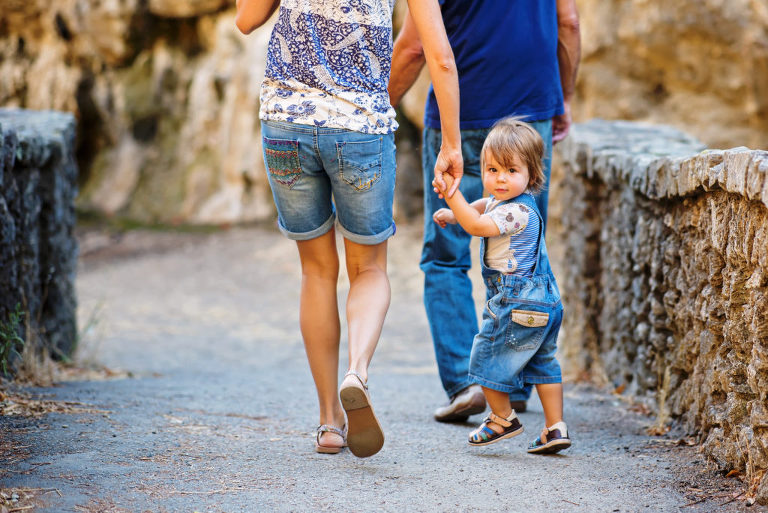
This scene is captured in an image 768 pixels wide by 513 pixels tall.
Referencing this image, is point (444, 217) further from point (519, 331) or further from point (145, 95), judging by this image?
point (145, 95)

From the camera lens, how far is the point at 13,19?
41.2 ft

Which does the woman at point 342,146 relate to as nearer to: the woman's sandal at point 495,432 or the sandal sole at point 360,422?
the sandal sole at point 360,422

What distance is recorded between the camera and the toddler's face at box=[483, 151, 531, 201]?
2688mm

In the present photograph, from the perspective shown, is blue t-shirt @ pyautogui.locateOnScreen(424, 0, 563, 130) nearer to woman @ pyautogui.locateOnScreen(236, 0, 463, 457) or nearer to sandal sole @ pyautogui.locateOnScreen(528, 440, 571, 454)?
woman @ pyautogui.locateOnScreen(236, 0, 463, 457)

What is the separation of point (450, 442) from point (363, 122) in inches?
45.4

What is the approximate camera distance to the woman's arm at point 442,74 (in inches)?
100

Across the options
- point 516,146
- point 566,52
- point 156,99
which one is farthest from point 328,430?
point 156,99

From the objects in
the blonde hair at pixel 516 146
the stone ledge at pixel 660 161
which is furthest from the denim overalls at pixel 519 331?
the stone ledge at pixel 660 161

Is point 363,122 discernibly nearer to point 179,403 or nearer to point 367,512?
point 367,512

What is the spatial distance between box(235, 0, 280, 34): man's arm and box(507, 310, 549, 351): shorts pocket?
1.18 m

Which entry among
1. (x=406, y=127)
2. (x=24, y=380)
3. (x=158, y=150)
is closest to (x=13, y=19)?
(x=158, y=150)

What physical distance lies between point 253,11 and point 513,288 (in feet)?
3.79

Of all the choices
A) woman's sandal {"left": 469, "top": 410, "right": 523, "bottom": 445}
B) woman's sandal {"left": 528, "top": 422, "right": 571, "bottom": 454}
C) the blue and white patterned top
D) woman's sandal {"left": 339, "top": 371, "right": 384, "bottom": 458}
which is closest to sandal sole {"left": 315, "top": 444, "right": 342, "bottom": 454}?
woman's sandal {"left": 339, "top": 371, "right": 384, "bottom": 458}

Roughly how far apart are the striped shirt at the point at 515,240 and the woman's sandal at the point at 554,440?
50cm
